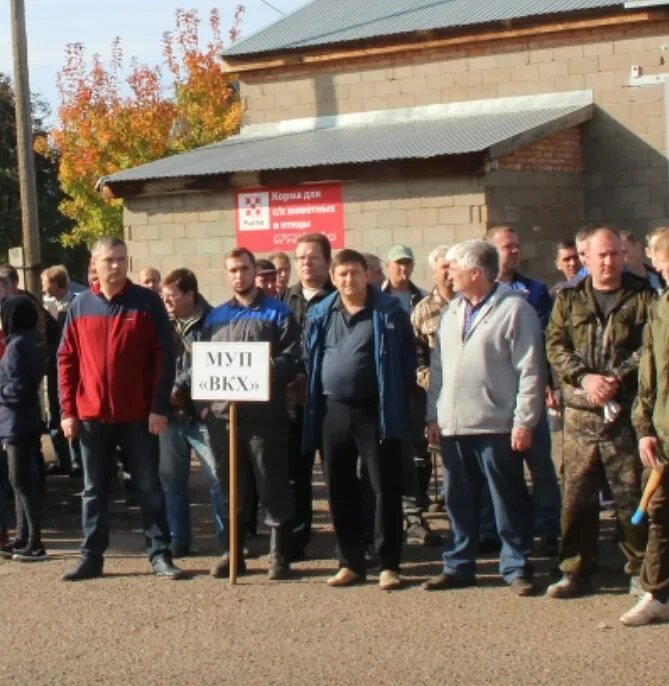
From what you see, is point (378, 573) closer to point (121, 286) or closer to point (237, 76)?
point (121, 286)

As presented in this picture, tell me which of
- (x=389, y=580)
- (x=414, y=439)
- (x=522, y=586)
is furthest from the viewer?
(x=414, y=439)

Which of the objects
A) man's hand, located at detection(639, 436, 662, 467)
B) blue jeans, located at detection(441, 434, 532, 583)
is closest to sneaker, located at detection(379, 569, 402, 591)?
blue jeans, located at detection(441, 434, 532, 583)

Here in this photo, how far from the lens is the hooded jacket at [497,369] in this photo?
27.3ft

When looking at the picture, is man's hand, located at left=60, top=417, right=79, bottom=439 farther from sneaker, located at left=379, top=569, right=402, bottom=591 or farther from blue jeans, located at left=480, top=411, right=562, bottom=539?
blue jeans, located at left=480, top=411, right=562, bottom=539

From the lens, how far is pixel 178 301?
389 inches

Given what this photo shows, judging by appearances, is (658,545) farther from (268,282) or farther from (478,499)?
(268,282)

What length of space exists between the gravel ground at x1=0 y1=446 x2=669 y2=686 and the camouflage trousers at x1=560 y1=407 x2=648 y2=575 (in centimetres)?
27

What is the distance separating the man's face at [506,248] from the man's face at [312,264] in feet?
3.78

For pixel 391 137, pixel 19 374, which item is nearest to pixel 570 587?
pixel 19 374

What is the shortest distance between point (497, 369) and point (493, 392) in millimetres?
132

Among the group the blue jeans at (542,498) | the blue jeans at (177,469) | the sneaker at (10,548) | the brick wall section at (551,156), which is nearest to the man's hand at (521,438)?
the blue jeans at (542,498)

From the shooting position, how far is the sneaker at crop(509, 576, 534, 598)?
828 centimetres

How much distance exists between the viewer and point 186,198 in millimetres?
18891

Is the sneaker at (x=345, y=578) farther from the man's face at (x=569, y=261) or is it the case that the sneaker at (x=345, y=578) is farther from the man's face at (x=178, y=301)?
the man's face at (x=569, y=261)
